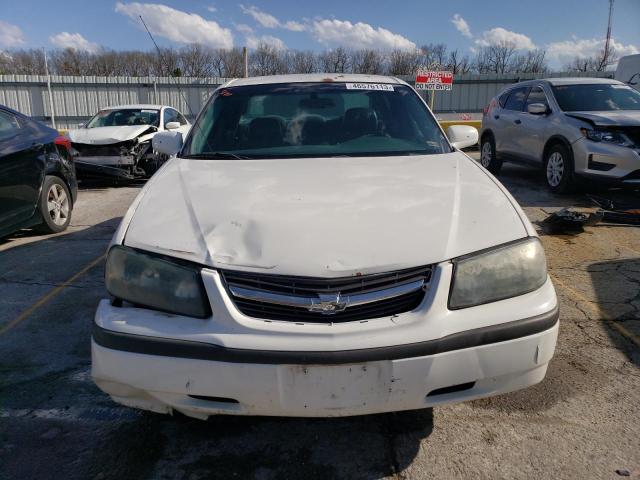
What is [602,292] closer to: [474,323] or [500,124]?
[474,323]

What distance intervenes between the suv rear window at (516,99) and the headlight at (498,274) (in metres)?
7.51

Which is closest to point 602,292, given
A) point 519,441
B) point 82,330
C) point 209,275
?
point 519,441

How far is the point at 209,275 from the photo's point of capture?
1.87 meters

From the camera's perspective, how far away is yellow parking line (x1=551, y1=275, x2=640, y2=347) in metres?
3.17

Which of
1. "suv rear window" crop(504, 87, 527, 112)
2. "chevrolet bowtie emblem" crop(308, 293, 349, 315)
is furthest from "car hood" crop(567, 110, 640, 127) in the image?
"chevrolet bowtie emblem" crop(308, 293, 349, 315)

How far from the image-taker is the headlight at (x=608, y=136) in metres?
6.51

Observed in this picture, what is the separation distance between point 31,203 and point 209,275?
176 inches

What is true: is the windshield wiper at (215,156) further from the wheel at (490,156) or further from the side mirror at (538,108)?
the wheel at (490,156)

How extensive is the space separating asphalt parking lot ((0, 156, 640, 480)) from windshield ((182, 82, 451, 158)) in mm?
1472

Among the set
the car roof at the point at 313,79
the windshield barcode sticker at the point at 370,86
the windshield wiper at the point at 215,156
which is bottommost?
the windshield wiper at the point at 215,156

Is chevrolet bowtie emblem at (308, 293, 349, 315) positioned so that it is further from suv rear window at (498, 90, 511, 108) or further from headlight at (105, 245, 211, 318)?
suv rear window at (498, 90, 511, 108)

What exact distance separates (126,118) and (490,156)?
699 cm

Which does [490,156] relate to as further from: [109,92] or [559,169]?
[109,92]

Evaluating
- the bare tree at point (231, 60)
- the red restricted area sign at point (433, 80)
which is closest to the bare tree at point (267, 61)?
the bare tree at point (231, 60)
